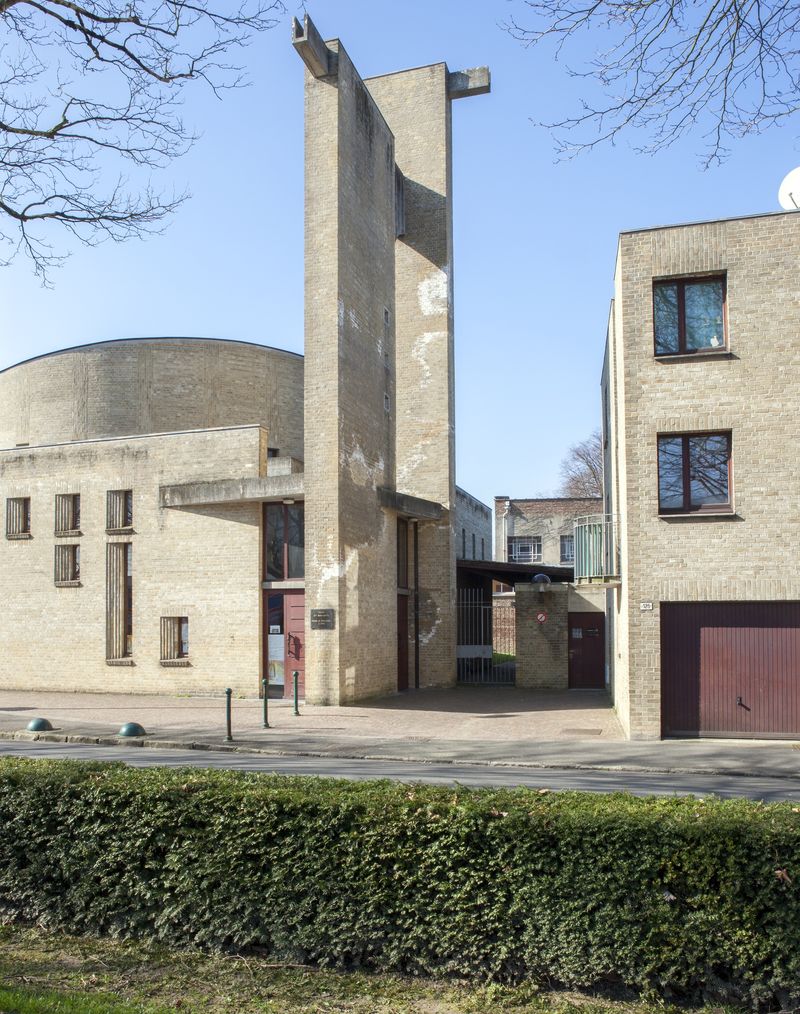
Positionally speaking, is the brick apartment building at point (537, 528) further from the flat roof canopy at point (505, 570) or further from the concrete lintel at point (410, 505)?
the concrete lintel at point (410, 505)

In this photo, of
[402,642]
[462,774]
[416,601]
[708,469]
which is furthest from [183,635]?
[708,469]

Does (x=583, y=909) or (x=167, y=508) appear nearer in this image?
(x=583, y=909)

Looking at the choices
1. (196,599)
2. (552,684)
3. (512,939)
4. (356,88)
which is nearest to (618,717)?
(552,684)

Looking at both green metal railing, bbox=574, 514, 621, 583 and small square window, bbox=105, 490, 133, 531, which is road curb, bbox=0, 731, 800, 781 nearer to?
green metal railing, bbox=574, 514, 621, 583

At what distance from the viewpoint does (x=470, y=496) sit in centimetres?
4322

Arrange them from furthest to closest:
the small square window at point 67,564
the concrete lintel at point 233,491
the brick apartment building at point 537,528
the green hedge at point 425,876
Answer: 1. the brick apartment building at point 537,528
2. the small square window at point 67,564
3. the concrete lintel at point 233,491
4. the green hedge at point 425,876

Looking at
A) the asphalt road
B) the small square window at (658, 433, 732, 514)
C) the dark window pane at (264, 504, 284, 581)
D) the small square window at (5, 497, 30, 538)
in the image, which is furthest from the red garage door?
the small square window at (5, 497, 30, 538)

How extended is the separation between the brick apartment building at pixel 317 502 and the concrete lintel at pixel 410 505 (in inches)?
3.0

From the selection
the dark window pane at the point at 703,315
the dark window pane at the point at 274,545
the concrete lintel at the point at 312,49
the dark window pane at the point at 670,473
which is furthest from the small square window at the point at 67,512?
the dark window pane at the point at 703,315

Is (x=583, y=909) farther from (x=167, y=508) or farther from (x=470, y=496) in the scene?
(x=470, y=496)

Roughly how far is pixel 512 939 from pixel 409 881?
0.68 metres

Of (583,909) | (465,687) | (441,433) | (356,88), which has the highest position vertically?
(356,88)

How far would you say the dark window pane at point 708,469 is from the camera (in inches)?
655

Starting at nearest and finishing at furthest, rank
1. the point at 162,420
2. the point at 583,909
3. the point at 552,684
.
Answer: the point at 583,909, the point at 552,684, the point at 162,420
